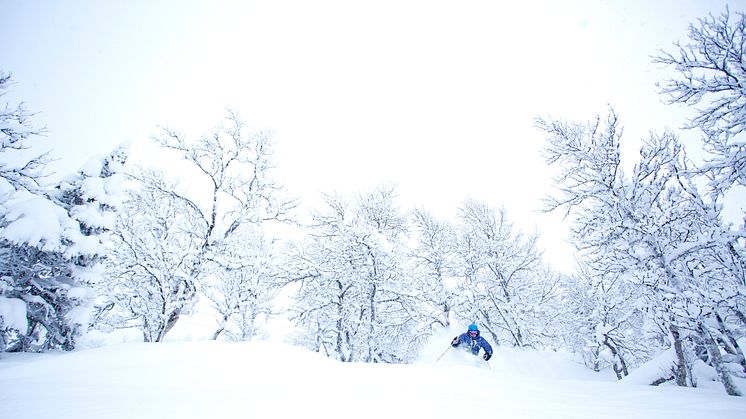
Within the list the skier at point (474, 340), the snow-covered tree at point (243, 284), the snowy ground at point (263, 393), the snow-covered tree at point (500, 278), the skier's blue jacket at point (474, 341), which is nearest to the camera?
the snowy ground at point (263, 393)

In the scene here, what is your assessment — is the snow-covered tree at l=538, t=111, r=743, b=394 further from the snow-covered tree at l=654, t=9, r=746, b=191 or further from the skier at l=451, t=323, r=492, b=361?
the skier at l=451, t=323, r=492, b=361

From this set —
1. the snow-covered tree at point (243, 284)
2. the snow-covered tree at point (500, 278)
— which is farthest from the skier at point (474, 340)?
the snow-covered tree at point (243, 284)

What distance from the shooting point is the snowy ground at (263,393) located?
2.81m

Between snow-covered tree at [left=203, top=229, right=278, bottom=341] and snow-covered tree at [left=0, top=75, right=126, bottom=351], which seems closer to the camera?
snow-covered tree at [left=0, top=75, right=126, bottom=351]

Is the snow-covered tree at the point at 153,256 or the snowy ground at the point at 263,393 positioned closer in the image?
the snowy ground at the point at 263,393

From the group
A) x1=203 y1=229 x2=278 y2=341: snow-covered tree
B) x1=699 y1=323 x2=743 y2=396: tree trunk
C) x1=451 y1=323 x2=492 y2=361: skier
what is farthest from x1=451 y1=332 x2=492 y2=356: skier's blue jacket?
x1=203 y1=229 x2=278 y2=341: snow-covered tree

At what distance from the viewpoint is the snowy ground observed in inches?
111

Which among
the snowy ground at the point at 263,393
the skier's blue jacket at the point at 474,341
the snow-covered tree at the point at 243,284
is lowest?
the skier's blue jacket at the point at 474,341

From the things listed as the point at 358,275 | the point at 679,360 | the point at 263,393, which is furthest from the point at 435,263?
the point at 263,393

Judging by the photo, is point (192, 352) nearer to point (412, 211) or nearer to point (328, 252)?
point (328, 252)

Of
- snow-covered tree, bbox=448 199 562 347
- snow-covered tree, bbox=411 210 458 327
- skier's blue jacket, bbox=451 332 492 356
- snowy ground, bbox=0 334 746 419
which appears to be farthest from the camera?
snow-covered tree, bbox=411 210 458 327

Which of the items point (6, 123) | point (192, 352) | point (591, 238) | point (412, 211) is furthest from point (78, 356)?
point (412, 211)

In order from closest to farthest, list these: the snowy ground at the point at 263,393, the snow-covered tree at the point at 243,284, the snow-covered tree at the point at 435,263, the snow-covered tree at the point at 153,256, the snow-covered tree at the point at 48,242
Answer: the snowy ground at the point at 263,393
the snow-covered tree at the point at 48,242
the snow-covered tree at the point at 153,256
the snow-covered tree at the point at 243,284
the snow-covered tree at the point at 435,263

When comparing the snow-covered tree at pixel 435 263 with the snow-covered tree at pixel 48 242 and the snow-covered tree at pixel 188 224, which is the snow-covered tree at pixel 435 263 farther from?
the snow-covered tree at pixel 48 242
